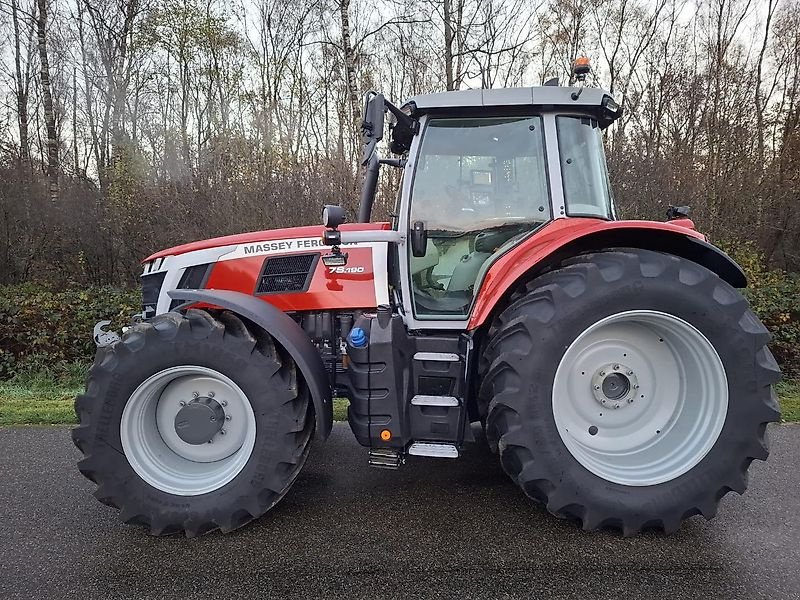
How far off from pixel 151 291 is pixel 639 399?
2987mm

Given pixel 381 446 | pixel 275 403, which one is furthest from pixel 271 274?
pixel 381 446

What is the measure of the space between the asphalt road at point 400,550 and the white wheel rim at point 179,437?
29 centimetres

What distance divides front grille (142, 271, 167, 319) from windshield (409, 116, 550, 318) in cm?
166

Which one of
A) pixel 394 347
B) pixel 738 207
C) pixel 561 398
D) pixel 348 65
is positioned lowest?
pixel 561 398

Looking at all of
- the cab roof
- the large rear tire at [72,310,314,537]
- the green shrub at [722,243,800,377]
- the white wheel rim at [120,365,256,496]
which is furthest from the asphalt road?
the green shrub at [722,243,800,377]

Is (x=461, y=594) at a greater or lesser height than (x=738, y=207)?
lesser

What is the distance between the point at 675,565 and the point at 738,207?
29.9 feet

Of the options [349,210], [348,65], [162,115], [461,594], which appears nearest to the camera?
[461,594]

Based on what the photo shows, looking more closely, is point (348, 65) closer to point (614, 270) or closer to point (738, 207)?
point (738, 207)

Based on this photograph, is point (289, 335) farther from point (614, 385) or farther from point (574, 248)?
point (614, 385)

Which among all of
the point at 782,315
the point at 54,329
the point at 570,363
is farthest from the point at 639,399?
the point at 54,329

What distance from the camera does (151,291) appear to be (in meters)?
3.48

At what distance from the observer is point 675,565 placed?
2.38 m

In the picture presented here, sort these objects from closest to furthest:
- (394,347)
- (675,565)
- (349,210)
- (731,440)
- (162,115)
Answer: (675,565), (731,440), (394,347), (349,210), (162,115)
